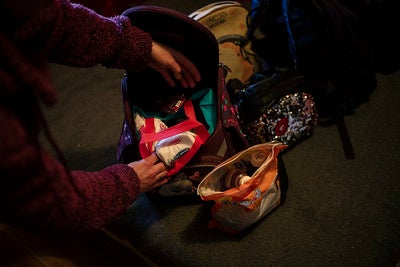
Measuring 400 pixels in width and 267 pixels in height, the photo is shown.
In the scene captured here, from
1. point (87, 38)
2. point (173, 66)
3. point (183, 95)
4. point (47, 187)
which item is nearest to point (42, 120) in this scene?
point (47, 187)

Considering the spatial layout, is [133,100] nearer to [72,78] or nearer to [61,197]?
[61,197]

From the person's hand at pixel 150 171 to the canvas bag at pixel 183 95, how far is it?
2.5 inches

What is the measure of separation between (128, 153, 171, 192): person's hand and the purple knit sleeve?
24 cm

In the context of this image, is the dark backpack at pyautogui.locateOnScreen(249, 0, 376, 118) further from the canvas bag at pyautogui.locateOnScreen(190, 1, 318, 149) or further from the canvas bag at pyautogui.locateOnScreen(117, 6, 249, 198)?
the canvas bag at pyautogui.locateOnScreen(117, 6, 249, 198)

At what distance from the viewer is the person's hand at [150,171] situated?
0.85m

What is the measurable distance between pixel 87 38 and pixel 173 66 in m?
0.22

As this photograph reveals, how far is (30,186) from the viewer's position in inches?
21.0

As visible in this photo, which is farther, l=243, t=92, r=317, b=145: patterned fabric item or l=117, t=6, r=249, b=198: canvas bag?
l=243, t=92, r=317, b=145: patterned fabric item

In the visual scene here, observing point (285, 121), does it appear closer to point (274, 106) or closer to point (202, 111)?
point (274, 106)

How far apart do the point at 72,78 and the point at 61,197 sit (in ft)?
3.89

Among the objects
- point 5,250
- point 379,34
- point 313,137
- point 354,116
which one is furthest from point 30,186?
point 379,34

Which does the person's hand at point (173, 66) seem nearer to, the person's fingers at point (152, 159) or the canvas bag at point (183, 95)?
the canvas bag at point (183, 95)

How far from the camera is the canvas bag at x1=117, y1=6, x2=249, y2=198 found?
0.85 meters

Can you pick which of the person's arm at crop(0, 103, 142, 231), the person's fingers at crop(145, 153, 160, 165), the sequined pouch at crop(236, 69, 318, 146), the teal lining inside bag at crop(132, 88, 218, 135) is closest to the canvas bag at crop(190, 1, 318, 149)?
the sequined pouch at crop(236, 69, 318, 146)
